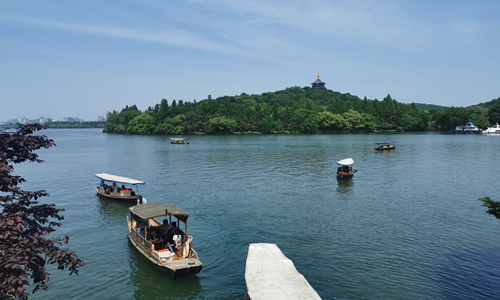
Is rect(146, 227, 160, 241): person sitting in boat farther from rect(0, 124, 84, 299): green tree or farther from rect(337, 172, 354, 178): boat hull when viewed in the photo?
rect(337, 172, 354, 178): boat hull

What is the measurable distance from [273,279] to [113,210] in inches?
1079

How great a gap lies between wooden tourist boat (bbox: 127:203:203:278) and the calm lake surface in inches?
37.5

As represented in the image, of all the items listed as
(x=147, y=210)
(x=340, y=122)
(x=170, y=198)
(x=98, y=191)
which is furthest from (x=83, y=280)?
(x=340, y=122)

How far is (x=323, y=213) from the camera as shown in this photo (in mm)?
35188

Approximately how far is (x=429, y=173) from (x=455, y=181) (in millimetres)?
7350

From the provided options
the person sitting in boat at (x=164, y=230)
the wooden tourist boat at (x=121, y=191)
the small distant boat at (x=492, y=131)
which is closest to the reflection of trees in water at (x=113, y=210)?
the wooden tourist boat at (x=121, y=191)

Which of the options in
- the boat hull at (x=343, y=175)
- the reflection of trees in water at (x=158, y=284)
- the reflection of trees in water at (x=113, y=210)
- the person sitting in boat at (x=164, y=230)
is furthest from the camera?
the boat hull at (x=343, y=175)

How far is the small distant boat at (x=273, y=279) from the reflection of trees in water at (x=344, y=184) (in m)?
28.3

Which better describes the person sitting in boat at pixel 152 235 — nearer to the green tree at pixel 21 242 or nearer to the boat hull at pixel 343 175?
the green tree at pixel 21 242

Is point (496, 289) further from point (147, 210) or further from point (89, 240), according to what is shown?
point (89, 240)

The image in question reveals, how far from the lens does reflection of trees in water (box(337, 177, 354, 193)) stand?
46.0 meters

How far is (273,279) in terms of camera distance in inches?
641

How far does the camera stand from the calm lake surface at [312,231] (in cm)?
2048

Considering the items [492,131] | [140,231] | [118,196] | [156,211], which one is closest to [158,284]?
[156,211]
